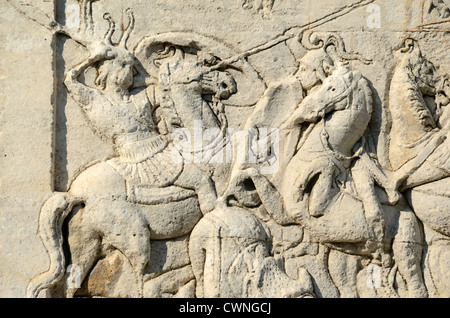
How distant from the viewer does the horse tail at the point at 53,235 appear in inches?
293

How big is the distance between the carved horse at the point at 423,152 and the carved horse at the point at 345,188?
118mm

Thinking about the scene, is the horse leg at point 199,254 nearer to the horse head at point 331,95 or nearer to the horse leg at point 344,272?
the horse leg at point 344,272

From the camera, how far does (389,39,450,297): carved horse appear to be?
303 inches

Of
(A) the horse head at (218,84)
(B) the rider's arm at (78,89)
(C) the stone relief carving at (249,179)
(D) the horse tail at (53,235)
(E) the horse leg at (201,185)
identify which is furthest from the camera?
(A) the horse head at (218,84)

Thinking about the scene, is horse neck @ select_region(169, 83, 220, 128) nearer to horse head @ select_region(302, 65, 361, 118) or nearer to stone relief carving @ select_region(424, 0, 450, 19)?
horse head @ select_region(302, 65, 361, 118)

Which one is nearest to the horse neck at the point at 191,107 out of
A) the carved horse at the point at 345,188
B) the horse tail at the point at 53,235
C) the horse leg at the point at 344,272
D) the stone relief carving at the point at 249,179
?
the stone relief carving at the point at 249,179

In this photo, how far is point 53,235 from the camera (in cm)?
751

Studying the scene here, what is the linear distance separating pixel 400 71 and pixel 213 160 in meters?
1.64

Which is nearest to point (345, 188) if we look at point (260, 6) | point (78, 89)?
point (260, 6)

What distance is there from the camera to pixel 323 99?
309 inches

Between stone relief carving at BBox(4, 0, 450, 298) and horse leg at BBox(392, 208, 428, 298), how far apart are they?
0.03 feet

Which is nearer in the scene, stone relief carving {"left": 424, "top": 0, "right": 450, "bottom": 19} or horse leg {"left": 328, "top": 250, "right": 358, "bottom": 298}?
horse leg {"left": 328, "top": 250, "right": 358, "bottom": 298}

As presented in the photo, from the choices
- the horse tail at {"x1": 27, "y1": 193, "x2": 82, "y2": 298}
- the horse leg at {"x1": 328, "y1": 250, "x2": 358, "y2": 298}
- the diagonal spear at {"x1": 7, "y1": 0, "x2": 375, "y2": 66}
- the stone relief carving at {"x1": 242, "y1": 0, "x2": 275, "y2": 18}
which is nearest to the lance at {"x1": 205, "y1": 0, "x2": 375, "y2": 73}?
the diagonal spear at {"x1": 7, "y1": 0, "x2": 375, "y2": 66}

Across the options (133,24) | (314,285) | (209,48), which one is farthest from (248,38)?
(314,285)
